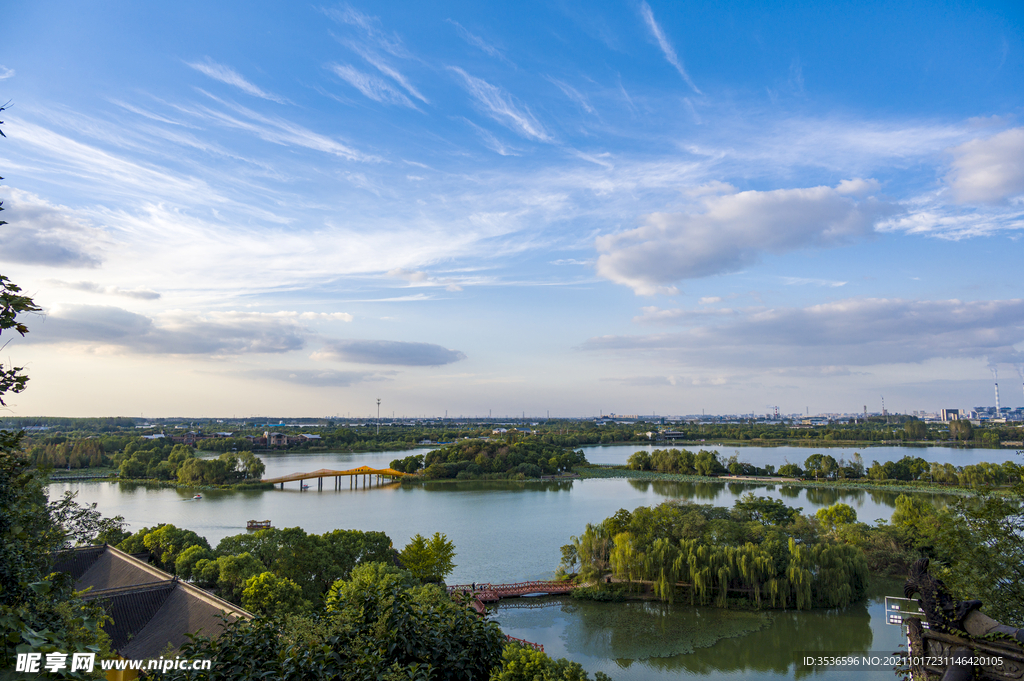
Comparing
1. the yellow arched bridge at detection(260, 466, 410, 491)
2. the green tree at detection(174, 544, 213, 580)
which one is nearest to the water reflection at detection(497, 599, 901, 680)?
the green tree at detection(174, 544, 213, 580)

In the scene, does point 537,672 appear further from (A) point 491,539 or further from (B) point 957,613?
(A) point 491,539

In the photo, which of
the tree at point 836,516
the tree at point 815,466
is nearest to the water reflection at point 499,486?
the tree at point 815,466

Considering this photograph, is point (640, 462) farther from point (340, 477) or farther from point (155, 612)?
point (155, 612)

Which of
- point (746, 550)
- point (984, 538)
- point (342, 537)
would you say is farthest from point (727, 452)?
point (984, 538)

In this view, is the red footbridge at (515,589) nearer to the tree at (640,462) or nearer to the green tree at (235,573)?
the green tree at (235,573)

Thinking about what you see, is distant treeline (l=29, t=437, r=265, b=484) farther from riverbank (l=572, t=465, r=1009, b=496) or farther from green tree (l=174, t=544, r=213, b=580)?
green tree (l=174, t=544, r=213, b=580)

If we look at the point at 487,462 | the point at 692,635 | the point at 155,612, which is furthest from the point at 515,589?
the point at 487,462
